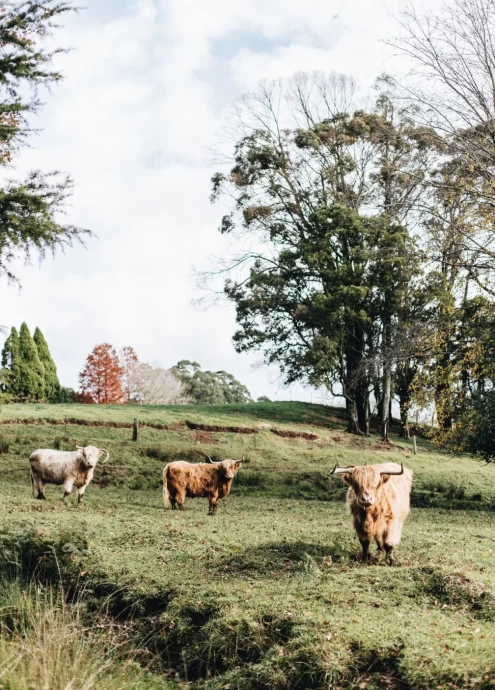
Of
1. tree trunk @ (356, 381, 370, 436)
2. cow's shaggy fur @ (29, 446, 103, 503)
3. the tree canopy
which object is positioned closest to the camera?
cow's shaggy fur @ (29, 446, 103, 503)

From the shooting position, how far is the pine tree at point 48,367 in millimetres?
53938

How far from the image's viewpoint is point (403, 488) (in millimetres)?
11547

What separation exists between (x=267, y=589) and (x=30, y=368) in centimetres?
4563

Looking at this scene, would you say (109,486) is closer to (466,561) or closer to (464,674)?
(466,561)

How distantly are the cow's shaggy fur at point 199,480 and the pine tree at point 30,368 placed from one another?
36.2 m

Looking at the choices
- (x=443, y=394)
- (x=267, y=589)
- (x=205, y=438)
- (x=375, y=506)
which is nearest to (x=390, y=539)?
(x=375, y=506)

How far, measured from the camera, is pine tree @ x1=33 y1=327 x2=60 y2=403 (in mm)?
53938

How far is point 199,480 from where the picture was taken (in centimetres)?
1661

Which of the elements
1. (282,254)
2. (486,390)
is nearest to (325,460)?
(486,390)

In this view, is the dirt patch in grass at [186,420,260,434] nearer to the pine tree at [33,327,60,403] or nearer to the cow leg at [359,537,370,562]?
the pine tree at [33,327,60,403]

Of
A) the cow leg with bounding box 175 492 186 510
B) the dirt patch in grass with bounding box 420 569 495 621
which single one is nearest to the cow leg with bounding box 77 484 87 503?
the cow leg with bounding box 175 492 186 510

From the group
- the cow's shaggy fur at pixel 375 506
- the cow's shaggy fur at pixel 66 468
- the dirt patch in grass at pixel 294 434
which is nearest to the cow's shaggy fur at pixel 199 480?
the cow's shaggy fur at pixel 66 468

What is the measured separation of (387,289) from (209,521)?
28.8 meters

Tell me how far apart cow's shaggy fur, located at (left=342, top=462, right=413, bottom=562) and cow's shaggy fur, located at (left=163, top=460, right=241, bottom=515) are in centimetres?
605
